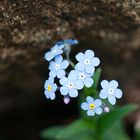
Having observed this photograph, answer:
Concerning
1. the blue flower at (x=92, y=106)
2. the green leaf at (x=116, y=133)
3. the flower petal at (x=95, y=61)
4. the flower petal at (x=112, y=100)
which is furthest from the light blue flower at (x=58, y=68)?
the green leaf at (x=116, y=133)

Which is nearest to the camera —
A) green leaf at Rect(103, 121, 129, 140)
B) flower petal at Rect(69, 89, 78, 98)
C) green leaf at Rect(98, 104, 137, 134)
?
flower petal at Rect(69, 89, 78, 98)

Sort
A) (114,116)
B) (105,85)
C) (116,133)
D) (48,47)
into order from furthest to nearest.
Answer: (116,133) < (48,47) < (114,116) < (105,85)

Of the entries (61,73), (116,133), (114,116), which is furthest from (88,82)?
(116,133)

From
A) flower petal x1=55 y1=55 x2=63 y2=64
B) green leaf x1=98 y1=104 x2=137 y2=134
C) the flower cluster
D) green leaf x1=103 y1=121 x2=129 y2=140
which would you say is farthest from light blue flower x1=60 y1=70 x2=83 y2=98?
green leaf x1=103 y1=121 x2=129 y2=140

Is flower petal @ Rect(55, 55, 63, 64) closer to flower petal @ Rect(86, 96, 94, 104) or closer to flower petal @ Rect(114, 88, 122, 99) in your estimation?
flower petal @ Rect(86, 96, 94, 104)

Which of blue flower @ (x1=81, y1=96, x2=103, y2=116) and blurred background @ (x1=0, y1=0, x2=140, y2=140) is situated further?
blurred background @ (x1=0, y1=0, x2=140, y2=140)

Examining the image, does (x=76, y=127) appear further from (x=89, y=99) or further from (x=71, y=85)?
(x=71, y=85)
